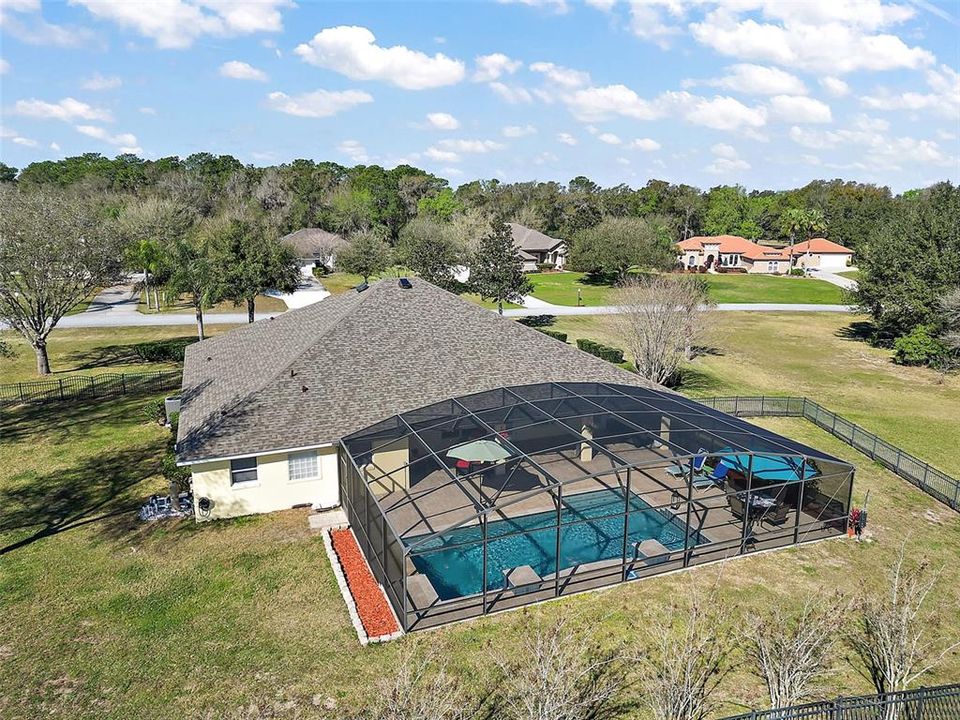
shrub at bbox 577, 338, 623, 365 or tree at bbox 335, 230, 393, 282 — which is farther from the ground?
tree at bbox 335, 230, 393, 282

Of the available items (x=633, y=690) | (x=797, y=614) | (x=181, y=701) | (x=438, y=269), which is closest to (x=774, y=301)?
(x=438, y=269)

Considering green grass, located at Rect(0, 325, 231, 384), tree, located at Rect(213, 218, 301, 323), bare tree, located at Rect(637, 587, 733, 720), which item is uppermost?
tree, located at Rect(213, 218, 301, 323)

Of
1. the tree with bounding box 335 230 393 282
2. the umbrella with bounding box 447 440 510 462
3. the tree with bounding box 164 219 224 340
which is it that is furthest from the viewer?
the tree with bounding box 335 230 393 282

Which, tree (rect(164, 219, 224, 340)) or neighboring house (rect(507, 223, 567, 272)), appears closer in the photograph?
tree (rect(164, 219, 224, 340))

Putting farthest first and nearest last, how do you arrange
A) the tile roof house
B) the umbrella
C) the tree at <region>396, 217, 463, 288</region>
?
1. the tree at <region>396, 217, 463, 288</region>
2. the tile roof house
3. the umbrella

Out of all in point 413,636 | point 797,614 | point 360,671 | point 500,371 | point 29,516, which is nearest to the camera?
point 360,671

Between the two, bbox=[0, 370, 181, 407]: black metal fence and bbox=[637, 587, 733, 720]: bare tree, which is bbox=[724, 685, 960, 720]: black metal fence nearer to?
bbox=[637, 587, 733, 720]: bare tree

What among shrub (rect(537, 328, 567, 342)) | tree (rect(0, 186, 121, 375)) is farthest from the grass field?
shrub (rect(537, 328, 567, 342))

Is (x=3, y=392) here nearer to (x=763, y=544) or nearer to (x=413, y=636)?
(x=413, y=636)
